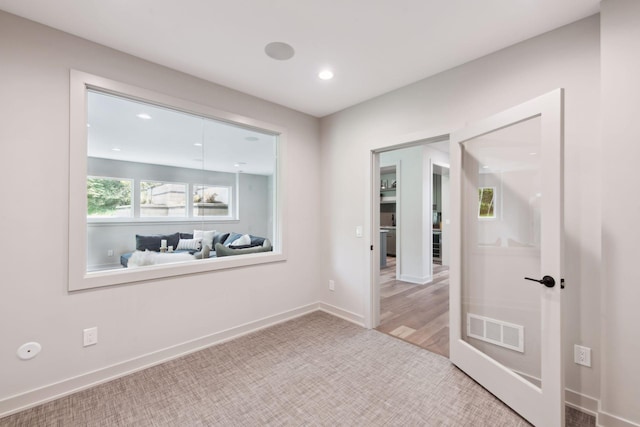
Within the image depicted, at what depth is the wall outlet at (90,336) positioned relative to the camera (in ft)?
6.79

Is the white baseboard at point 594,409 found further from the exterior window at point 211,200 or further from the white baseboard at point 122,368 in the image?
the exterior window at point 211,200

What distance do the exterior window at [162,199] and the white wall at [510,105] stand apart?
1850 millimetres

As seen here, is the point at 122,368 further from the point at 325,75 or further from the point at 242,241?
the point at 325,75

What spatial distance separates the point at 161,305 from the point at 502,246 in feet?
9.55

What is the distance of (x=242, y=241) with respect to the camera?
10.4ft

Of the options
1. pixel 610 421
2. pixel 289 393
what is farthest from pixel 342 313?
pixel 610 421

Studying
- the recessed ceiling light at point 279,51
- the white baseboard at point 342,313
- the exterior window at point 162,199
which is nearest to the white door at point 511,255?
the white baseboard at point 342,313

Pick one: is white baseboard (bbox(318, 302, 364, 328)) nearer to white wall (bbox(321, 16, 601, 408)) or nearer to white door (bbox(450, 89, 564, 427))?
white wall (bbox(321, 16, 601, 408))

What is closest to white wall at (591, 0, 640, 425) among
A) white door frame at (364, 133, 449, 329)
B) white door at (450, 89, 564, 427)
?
white door at (450, 89, 564, 427)

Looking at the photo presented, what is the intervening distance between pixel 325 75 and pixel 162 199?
1.96 m

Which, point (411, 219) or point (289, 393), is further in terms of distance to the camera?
point (411, 219)

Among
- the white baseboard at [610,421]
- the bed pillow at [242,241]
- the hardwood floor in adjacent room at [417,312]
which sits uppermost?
the bed pillow at [242,241]

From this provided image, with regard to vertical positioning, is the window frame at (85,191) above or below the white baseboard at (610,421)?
above

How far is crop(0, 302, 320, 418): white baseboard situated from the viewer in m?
1.84
